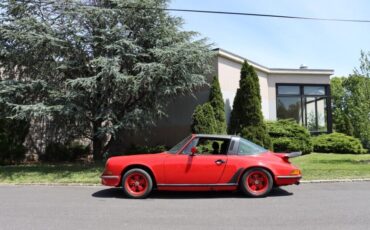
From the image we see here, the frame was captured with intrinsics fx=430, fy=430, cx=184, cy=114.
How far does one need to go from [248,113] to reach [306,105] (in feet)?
24.1

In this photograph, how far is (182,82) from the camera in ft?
52.2

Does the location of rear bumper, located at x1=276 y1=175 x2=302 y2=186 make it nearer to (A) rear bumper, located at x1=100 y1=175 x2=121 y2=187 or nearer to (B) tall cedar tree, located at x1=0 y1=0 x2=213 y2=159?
(A) rear bumper, located at x1=100 y1=175 x2=121 y2=187

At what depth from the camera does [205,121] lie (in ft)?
54.8

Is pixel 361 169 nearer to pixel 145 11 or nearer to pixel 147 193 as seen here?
pixel 147 193

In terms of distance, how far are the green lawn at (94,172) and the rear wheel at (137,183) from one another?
10.1 feet

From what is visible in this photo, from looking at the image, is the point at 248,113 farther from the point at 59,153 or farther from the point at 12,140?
the point at 12,140

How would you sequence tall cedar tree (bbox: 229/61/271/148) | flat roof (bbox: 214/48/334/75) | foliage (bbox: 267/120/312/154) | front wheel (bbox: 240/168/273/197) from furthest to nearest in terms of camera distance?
1. flat roof (bbox: 214/48/334/75)
2. foliage (bbox: 267/120/312/154)
3. tall cedar tree (bbox: 229/61/271/148)
4. front wheel (bbox: 240/168/273/197)

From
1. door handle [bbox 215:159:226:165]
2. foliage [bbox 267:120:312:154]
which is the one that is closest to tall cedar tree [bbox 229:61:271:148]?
foliage [bbox 267:120:312:154]

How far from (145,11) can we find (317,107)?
40.0ft

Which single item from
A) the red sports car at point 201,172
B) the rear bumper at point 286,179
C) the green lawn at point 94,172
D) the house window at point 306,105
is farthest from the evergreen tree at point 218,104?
the rear bumper at point 286,179

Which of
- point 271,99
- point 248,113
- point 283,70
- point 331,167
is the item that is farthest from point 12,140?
point 283,70

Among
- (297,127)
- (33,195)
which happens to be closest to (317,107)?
(297,127)

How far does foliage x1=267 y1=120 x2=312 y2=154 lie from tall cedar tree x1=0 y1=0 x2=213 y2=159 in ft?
15.7

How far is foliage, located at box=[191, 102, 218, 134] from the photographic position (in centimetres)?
1656
